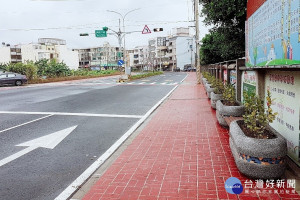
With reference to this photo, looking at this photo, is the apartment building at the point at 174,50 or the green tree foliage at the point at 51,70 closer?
the green tree foliage at the point at 51,70

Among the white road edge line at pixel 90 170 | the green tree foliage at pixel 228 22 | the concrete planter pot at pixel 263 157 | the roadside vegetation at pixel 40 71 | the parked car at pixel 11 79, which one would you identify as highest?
the green tree foliage at pixel 228 22

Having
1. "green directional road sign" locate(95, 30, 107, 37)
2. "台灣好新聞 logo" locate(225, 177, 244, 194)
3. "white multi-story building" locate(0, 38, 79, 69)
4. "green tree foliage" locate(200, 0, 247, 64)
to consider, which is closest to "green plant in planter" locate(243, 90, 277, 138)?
"台灣好新聞 logo" locate(225, 177, 244, 194)

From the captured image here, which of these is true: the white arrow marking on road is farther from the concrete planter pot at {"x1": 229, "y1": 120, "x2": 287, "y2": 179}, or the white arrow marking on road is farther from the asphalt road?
the concrete planter pot at {"x1": 229, "y1": 120, "x2": 287, "y2": 179}

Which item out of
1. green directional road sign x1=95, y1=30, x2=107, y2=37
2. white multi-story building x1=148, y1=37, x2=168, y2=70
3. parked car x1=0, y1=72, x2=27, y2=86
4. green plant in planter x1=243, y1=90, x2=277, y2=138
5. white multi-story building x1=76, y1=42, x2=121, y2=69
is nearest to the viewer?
green plant in planter x1=243, y1=90, x2=277, y2=138


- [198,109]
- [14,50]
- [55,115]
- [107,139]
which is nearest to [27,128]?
[55,115]

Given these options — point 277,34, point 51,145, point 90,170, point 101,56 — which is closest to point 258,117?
point 277,34

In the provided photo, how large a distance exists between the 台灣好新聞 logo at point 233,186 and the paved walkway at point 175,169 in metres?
0.07

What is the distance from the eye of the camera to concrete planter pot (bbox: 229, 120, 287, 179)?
3.75 m

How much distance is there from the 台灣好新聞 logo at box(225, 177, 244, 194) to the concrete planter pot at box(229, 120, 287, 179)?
22cm

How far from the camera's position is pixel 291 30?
3.32m

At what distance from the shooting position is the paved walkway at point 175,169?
370cm

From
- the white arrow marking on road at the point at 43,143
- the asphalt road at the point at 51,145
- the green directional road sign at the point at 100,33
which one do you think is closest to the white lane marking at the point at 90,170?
the asphalt road at the point at 51,145

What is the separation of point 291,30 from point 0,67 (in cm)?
4545

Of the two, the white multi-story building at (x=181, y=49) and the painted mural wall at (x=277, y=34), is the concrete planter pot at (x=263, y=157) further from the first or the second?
the white multi-story building at (x=181, y=49)
